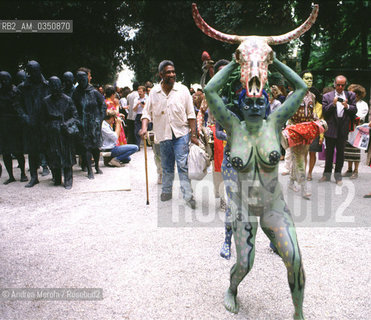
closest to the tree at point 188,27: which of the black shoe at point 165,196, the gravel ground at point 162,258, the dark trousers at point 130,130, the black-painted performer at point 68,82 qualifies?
the dark trousers at point 130,130

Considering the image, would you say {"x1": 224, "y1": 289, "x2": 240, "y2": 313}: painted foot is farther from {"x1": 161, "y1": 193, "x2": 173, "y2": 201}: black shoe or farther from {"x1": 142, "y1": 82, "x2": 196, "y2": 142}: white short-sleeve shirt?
{"x1": 161, "y1": 193, "x2": 173, "y2": 201}: black shoe

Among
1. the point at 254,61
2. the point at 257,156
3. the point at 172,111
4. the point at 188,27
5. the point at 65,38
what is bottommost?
the point at 257,156

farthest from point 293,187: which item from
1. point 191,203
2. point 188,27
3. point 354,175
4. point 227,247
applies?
point 188,27

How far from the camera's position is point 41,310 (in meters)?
3.09

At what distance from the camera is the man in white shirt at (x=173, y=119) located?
5863 mm

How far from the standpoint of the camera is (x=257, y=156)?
264 cm

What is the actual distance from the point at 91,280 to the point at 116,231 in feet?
4.63

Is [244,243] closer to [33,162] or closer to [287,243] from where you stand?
[287,243]

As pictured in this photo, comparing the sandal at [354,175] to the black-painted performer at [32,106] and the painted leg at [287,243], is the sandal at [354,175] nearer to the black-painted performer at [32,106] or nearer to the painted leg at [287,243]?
the painted leg at [287,243]

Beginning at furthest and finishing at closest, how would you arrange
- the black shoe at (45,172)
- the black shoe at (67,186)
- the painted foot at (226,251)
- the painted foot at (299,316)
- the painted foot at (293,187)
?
1. the black shoe at (45,172)
2. the black shoe at (67,186)
3. the painted foot at (293,187)
4. the painted foot at (226,251)
5. the painted foot at (299,316)

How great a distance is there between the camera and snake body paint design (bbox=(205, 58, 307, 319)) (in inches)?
103

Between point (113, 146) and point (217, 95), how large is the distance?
303 inches

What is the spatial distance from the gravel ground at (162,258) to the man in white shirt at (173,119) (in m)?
0.80

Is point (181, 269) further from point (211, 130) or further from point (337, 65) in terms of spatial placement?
point (337, 65)
